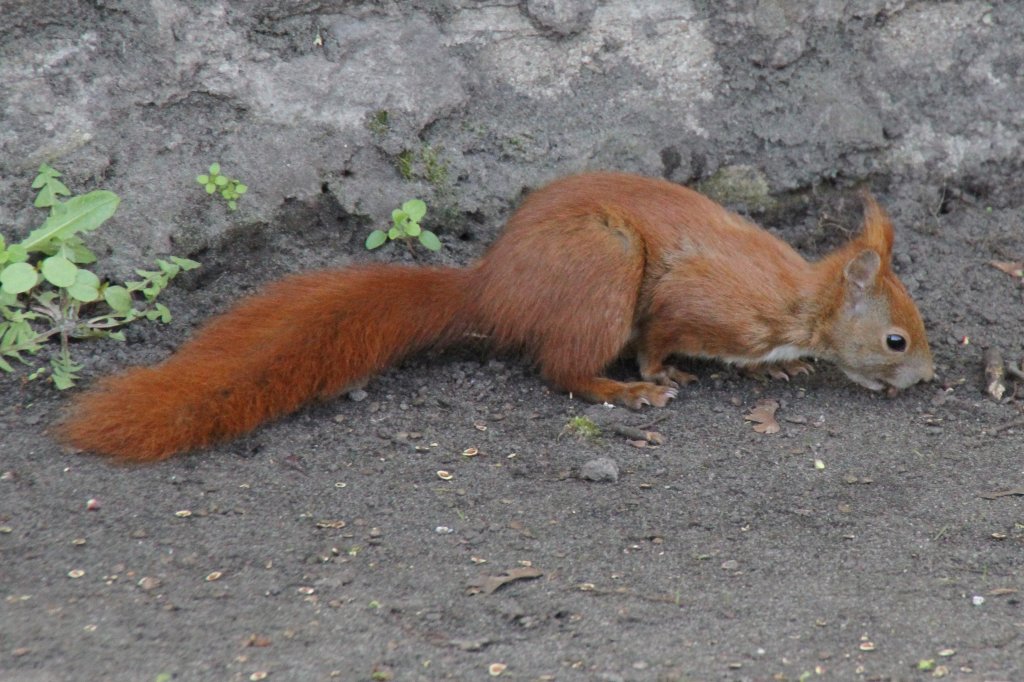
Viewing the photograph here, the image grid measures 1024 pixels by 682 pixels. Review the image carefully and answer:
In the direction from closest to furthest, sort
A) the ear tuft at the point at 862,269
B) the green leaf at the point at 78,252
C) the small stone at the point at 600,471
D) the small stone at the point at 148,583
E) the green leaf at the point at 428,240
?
1. the small stone at the point at 148,583
2. the small stone at the point at 600,471
3. the green leaf at the point at 78,252
4. the ear tuft at the point at 862,269
5. the green leaf at the point at 428,240

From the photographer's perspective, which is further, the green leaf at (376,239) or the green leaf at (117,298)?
the green leaf at (376,239)

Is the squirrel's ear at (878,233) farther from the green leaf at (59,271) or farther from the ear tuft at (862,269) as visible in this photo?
the green leaf at (59,271)

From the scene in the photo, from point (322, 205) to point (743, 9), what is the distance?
5.05 feet

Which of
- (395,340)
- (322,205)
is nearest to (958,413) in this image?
(395,340)

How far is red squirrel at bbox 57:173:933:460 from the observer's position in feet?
11.4

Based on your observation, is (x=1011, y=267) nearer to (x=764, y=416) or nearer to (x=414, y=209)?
(x=764, y=416)

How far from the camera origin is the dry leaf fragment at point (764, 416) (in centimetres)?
368

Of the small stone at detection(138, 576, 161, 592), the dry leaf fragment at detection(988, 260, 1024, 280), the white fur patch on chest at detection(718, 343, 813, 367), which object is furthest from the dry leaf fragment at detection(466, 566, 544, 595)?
the dry leaf fragment at detection(988, 260, 1024, 280)

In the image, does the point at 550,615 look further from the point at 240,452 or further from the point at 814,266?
the point at 814,266

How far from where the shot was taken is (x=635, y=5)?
4145mm

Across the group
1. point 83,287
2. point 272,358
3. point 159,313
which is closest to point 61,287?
point 83,287

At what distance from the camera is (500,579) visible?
2.82 meters

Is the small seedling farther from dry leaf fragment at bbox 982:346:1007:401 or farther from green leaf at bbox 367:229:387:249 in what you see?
dry leaf fragment at bbox 982:346:1007:401

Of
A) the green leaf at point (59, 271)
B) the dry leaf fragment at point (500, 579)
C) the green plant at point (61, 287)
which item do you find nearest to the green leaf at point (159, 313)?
the green plant at point (61, 287)
